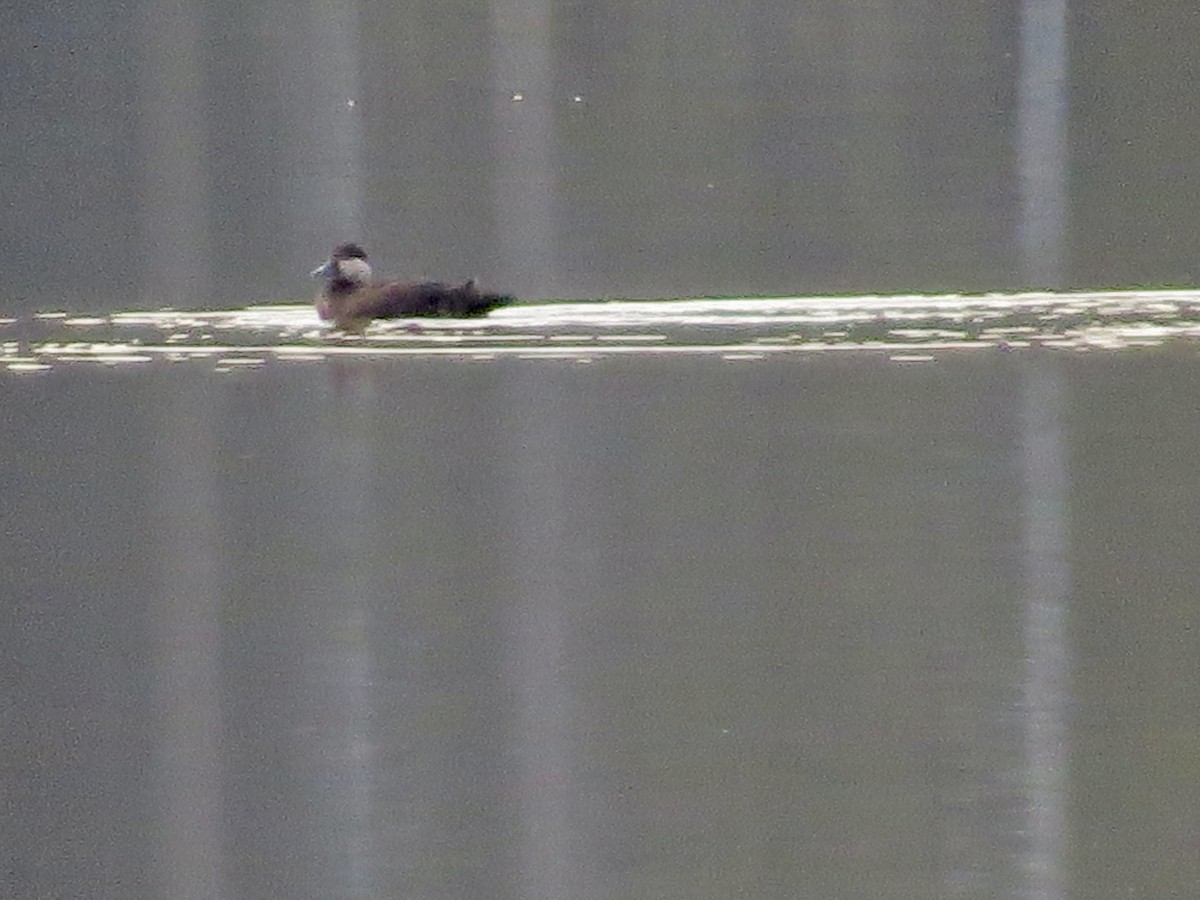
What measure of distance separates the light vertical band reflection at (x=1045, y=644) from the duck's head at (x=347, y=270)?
91.3 inches

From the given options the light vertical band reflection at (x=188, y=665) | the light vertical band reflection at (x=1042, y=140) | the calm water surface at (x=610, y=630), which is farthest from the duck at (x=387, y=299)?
the light vertical band reflection at (x=188, y=665)

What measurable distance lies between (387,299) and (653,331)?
73 centimetres

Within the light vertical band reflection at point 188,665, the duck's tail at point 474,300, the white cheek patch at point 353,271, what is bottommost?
the light vertical band reflection at point 188,665

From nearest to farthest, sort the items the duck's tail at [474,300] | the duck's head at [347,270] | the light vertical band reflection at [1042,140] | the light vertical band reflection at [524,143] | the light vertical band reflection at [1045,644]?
the light vertical band reflection at [1045,644] → the duck's tail at [474,300] → the duck's head at [347,270] → the light vertical band reflection at [1042,140] → the light vertical band reflection at [524,143]

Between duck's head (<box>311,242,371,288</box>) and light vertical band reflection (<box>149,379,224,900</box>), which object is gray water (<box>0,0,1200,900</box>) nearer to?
light vertical band reflection (<box>149,379,224,900</box>)

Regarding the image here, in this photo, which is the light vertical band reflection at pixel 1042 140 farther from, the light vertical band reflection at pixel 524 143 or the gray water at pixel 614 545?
the light vertical band reflection at pixel 524 143

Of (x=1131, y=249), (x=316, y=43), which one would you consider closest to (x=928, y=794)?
(x=1131, y=249)

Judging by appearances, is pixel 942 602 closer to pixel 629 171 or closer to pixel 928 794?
pixel 928 794

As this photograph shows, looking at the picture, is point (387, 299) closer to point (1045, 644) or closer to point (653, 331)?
point (653, 331)

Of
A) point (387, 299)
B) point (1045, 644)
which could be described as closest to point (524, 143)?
point (387, 299)

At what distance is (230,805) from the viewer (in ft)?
11.1

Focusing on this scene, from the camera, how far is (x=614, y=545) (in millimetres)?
4633

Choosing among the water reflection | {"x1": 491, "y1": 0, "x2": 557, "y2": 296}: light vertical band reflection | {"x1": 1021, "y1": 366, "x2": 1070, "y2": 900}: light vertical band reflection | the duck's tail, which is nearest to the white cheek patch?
the water reflection

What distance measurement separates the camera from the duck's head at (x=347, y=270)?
7.68m
